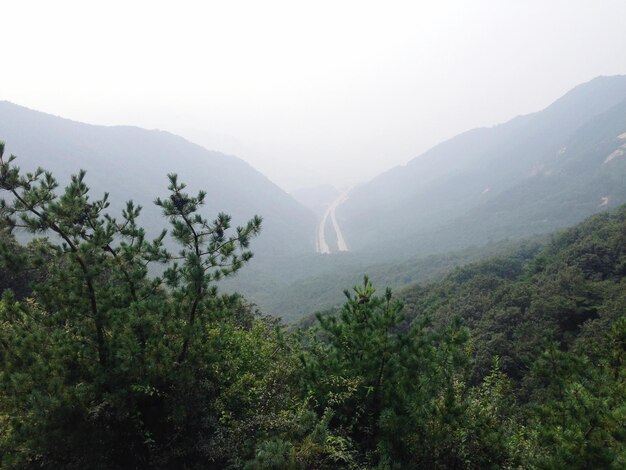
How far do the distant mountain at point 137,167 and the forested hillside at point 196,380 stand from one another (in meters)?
106

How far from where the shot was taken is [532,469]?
258 inches

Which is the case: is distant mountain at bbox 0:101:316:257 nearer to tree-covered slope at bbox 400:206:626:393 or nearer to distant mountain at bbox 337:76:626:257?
distant mountain at bbox 337:76:626:257

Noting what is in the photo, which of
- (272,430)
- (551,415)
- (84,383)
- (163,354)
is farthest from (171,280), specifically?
(551,415)

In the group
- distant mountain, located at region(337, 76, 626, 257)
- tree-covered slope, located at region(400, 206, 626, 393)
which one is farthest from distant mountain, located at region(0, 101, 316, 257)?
tree-covered slope, located at region(400, 206, 626, 393)

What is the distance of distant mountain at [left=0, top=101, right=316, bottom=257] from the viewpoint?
413 ft

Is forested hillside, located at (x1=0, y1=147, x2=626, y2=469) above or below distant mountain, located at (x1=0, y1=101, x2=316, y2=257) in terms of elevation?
below

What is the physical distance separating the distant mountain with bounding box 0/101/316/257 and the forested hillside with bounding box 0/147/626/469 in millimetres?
106255

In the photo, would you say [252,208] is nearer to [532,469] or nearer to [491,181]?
[491,181]

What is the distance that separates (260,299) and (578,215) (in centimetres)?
8622

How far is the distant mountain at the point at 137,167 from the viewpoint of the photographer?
12600 cm

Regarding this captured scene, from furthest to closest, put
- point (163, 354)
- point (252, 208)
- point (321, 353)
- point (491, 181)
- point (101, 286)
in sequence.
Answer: point (491, 181) → point (252, 208) → point (321, 353) → point (101, 286) → point (163, 354)

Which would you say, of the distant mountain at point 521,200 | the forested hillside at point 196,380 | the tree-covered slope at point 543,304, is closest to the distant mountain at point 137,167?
the distant mountain at point 521,200

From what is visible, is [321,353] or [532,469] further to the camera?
[321,353]

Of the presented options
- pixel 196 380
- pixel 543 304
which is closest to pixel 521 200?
pixel 543 304
